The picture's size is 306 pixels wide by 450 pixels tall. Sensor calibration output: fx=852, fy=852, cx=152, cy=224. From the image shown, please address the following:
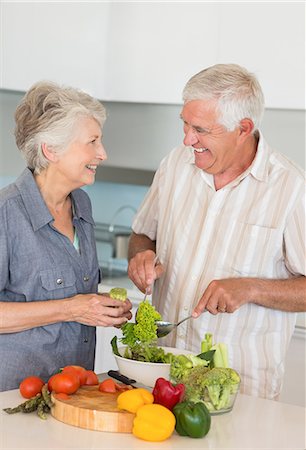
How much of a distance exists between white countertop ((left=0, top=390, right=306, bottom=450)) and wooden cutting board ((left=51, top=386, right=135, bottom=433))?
0.05ft

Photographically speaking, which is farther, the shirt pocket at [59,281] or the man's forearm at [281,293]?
the man's forearm at [281,293]

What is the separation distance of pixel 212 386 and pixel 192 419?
0.13 metres

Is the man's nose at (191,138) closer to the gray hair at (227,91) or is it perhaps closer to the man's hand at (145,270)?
the gray hair at (227,91)

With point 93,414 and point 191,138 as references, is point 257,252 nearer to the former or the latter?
point 191,138

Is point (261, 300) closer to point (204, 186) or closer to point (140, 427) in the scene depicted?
point (204, 186)

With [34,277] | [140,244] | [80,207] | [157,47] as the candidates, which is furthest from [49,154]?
[157,47]

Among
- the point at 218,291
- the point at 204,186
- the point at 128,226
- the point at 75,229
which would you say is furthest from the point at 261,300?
the point at 128,226

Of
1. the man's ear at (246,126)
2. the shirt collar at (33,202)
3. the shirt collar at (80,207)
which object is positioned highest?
the man's ear at (246,126)

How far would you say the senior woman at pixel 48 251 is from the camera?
7.31 ft

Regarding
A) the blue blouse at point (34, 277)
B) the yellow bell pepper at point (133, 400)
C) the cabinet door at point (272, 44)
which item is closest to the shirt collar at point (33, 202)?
the blue blouse at point (34, 277)

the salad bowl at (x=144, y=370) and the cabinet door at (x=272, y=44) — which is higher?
the cabinet door at (x=272, y=44)

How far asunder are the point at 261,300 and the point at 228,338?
190mm

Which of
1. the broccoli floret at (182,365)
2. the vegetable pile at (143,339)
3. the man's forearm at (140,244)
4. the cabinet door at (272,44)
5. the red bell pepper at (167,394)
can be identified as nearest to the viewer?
the red bell pepper at (167,394)

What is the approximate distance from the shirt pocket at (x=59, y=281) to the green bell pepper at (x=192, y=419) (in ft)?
1.94
